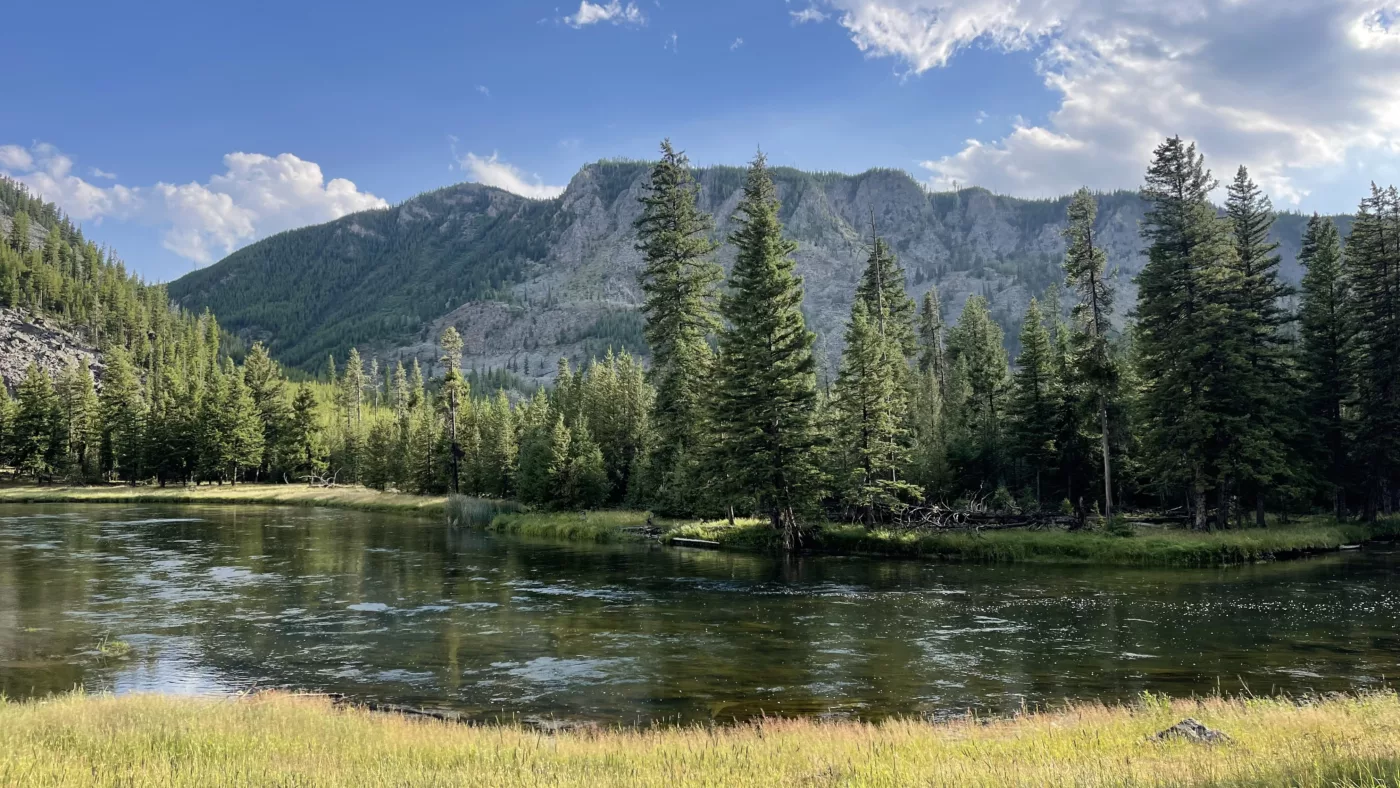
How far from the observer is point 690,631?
80.3 feet

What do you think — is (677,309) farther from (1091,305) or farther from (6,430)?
(6,430)

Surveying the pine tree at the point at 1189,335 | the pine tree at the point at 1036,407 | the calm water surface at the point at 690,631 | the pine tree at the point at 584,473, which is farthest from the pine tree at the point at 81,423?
the pine tree at the point at 1189,335

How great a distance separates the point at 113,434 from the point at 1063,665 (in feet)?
441

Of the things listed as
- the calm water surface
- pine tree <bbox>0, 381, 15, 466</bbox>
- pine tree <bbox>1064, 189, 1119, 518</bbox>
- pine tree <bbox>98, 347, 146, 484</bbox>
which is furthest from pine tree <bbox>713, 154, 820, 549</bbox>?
pine tree <bbox>0, 381, 15, 466</bbox>

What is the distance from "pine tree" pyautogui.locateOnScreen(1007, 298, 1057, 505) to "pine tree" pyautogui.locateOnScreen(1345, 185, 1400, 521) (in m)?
17.1

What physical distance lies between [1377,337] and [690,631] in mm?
46890

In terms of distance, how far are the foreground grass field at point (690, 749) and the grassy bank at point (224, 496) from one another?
72407 mm

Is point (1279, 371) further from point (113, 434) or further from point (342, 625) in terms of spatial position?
point (113, 434)

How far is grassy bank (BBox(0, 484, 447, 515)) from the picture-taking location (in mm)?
87688

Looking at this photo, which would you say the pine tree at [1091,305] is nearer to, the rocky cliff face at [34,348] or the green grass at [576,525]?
the green grass at [576,525]

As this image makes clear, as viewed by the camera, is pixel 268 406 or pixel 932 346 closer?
pixel 932 346

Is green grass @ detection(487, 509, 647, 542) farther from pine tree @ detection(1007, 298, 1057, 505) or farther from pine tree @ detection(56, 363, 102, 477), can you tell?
pine tree @ detection(56, 363, 102, 477)

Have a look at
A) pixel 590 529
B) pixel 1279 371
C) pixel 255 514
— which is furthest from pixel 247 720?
pixel 255 514

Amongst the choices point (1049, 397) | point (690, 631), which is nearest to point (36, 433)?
point (690, 631)
